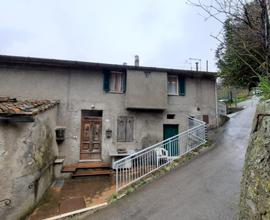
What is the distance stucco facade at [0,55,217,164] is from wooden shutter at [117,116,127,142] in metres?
0.20

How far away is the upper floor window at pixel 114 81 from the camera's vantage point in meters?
10.8

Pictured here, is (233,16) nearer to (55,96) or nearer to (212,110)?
(55,96)

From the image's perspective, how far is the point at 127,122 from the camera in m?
10.8

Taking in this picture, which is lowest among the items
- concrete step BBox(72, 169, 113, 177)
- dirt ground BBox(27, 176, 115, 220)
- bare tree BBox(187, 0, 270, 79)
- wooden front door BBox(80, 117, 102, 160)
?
dirt ground BBox(27, 176, 115, 220)

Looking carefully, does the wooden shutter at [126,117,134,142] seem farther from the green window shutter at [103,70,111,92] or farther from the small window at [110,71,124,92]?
the green window shutter at [103,70,111,92]

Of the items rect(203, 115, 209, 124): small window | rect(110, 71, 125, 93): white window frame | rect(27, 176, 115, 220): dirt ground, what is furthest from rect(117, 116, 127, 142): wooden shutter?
rect(203, 115, 209, 124): small window

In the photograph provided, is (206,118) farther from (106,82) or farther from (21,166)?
(21,166)

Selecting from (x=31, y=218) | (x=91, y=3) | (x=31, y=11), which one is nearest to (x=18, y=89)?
(x=31, y=11)

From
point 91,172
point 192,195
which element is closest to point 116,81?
point 91,172

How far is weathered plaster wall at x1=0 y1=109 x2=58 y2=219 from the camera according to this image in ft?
17.2

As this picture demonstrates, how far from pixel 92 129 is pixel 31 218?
538cm

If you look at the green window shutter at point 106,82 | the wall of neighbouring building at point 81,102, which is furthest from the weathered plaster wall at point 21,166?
the green window shutter at point 106,82

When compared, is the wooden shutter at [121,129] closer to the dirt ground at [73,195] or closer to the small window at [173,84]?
the dirt ground at [73,195]

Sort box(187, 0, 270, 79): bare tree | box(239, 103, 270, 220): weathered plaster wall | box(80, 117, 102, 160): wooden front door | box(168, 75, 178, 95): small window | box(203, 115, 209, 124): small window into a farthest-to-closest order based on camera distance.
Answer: box(203, 115, 209, 124): small window < box(168, 75, 178, 95): small window < box(80, 117, 102, 160): wooden front door < box(187, 0, 270, 79): bare tree < box(239, 103, 270, 220): weathered plaster wall
